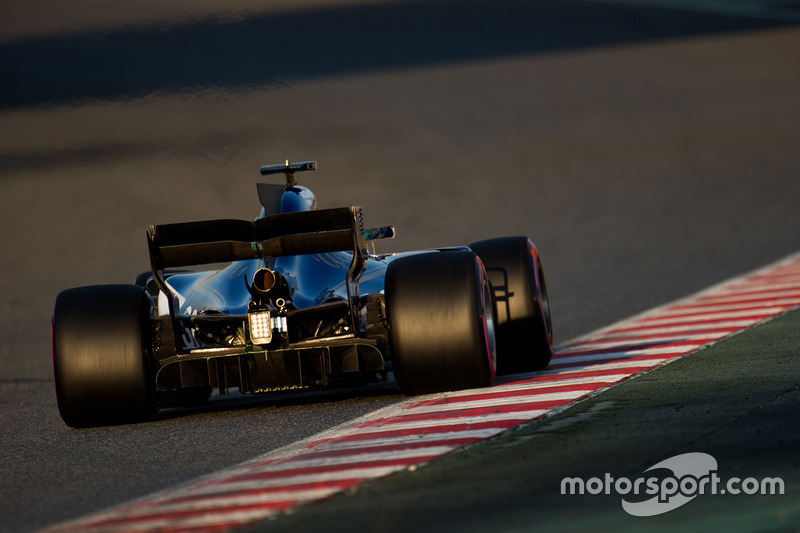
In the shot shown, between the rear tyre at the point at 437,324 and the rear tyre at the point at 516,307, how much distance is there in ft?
3.89

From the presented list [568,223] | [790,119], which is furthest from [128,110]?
[790,119]

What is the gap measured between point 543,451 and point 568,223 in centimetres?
1482

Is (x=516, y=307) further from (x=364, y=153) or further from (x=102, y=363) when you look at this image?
(x=364, y=153)

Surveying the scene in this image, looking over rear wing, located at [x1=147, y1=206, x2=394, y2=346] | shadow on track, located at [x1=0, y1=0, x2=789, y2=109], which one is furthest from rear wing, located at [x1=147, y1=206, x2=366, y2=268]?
shadow on track, located at [x1=0, y1=0, x2=789, y2=109]

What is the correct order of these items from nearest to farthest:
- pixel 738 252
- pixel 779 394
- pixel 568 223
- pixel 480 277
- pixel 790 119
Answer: pixel 779 394, pixel 480 277, pixel 738 252, pixel 568 223, pixel 790 119

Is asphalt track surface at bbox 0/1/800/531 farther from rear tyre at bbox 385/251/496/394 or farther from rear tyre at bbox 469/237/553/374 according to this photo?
rear tyre at bbox 469/237/553/374

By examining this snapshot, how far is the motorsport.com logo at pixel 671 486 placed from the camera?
4.85m

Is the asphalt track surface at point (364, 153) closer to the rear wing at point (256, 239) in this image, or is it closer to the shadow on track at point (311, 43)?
the shadow on track at point (311, 43)

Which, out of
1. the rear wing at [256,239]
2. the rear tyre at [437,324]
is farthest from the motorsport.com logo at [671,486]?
the rear wing at [256,239]

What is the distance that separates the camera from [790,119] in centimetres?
3055

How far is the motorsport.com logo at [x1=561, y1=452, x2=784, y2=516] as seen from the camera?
4848mm

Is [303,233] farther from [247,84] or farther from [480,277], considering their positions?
[247,84]

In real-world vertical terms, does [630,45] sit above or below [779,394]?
above

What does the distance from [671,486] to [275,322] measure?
351cm
